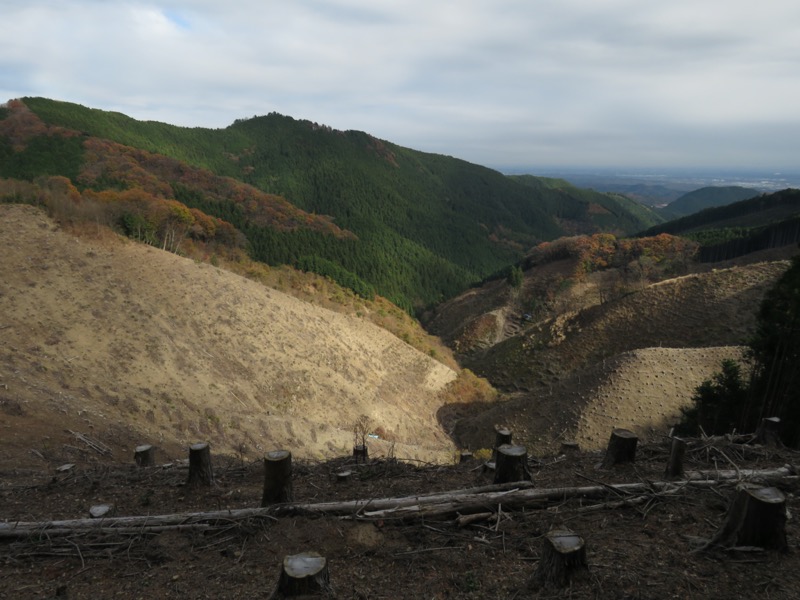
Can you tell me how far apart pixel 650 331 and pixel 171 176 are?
69660 millimetres

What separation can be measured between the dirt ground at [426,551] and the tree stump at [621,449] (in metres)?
0.14

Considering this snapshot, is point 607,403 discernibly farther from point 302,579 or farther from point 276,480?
point 302,579

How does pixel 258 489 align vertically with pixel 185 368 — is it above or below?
above

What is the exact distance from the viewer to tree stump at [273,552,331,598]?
3.06 metres

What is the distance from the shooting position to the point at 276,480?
15.4 feet

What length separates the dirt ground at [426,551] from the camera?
3.37 m

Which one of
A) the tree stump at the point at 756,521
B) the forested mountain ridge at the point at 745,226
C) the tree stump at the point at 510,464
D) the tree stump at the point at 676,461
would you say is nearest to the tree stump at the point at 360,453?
the tree stump at the point at 510,464

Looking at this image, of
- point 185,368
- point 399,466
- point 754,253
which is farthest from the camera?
point 754,253

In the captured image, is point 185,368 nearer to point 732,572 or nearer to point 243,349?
point 243,349

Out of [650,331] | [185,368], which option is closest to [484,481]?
[185,368]

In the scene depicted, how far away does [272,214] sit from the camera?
65.4 metres

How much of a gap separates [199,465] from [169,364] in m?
14.4

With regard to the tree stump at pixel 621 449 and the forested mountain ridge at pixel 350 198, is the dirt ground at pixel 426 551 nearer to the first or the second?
the tree stump at pixel 621 449

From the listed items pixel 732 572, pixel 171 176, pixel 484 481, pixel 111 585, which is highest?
pixel 171 176
